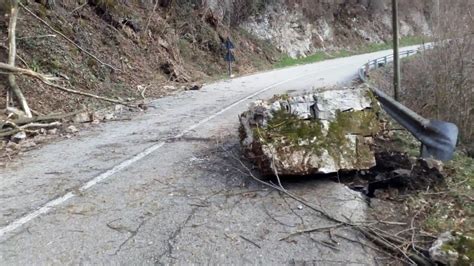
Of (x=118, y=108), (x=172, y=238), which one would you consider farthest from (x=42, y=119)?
(x=172, y=238)

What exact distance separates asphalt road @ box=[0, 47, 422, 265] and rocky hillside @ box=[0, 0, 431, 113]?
4557 millimetres

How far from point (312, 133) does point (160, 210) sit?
73.1 inches

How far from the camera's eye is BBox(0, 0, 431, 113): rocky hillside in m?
11.6

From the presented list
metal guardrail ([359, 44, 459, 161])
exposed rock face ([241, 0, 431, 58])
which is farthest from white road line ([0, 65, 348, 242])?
exposed rock face ([241, 0, 431, 58])

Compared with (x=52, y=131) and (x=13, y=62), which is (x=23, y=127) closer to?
(x=52, y=131)

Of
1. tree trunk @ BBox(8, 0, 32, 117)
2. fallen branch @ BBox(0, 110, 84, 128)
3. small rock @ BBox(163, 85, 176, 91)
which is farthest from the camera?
small rock @ BBox(163, 85, 176, 91)

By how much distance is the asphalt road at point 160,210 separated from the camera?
354 cm

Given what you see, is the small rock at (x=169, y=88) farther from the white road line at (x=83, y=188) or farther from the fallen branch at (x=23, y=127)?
the white road line at (x=83, y=188)

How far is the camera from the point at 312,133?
4.84 meters

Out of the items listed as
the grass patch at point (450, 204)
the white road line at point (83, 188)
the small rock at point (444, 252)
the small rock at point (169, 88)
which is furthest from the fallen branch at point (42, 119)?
the small rock at point (444, 252)

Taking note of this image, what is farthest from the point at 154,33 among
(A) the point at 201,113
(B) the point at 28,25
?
(A) the point at 201,113

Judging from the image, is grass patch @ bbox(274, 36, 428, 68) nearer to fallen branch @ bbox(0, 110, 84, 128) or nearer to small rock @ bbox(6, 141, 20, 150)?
fallen branch @ bbox(0, 110, 84, 128)

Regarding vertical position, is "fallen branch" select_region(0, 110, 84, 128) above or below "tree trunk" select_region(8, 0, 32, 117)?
below

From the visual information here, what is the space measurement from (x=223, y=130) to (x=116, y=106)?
4.47 meters
